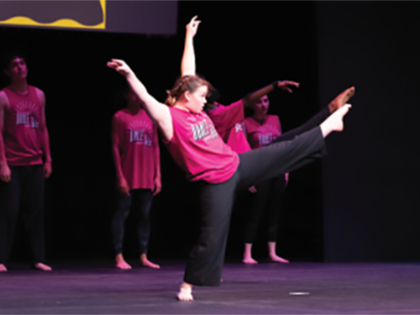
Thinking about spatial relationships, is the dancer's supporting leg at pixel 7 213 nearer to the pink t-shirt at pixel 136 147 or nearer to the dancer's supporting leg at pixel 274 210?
the pink t-shirt at pixel 136 147

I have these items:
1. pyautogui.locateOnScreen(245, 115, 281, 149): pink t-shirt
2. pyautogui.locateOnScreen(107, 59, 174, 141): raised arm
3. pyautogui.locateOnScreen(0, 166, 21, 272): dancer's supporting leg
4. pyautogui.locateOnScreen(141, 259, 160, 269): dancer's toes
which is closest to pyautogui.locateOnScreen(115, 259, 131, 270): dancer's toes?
pyautogui.locateOnScreen(141, 259, 160, 269): dancer's toes

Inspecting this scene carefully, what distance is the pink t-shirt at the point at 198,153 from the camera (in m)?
3.17

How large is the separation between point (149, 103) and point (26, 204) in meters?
2.25

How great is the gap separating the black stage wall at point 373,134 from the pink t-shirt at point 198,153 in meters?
2.52

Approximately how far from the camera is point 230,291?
3.46 metres

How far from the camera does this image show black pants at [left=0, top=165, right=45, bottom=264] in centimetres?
476

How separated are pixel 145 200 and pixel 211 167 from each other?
2.12 m

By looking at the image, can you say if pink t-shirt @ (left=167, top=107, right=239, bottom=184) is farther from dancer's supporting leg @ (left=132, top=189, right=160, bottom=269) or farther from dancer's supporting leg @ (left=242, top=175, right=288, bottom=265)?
dancer's supporting leg @ (left=242, top=175, right=288, bottom=265)

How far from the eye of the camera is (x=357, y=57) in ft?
18.5

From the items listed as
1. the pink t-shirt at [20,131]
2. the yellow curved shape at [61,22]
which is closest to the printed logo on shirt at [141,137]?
the pink t-shirt at [20,131]

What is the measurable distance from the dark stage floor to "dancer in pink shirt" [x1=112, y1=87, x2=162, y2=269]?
1.31 ft

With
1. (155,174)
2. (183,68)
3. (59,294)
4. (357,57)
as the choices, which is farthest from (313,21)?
(59,294)

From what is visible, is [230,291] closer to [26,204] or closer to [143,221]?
[143,221]

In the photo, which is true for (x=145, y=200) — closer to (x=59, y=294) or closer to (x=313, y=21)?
(x=59, y=294)
